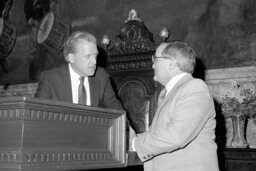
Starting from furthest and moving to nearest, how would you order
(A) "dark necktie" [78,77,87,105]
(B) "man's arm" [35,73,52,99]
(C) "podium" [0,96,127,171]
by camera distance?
(A) "dark necktie" [78,77,87,105]
(B) "man's arm" [35,73,52,99]
(C) "podium" [0,96,127,171]

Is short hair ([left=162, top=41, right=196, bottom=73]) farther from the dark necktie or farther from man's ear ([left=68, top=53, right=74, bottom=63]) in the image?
man's ear ([left=68, top=53, right=74, bottom=63])

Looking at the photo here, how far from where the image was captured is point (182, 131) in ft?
8.50

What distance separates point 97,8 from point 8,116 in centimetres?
529

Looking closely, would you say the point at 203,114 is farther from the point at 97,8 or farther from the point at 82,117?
the point at 97,8

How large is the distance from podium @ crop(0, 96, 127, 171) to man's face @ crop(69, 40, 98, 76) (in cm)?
80

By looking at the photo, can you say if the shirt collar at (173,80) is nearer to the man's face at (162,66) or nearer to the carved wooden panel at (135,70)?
the man's face at (162,66)

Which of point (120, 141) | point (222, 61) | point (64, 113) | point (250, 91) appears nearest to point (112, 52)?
point (222, 61)

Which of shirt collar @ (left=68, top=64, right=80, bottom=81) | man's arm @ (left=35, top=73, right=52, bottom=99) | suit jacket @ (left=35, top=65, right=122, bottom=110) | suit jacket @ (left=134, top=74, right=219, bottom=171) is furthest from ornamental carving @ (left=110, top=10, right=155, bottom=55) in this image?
suit jacket @ (left=134, top=74, right=219, bottom=171)

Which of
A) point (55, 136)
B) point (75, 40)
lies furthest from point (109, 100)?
point (55, 136)

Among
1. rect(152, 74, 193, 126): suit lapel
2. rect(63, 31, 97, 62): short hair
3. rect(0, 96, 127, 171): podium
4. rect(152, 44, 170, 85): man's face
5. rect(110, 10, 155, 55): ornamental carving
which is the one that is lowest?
rect(0, 96, 127, 171): podium

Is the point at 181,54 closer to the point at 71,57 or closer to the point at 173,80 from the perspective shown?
the point at 173,80

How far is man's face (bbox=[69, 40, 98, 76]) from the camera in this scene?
134 inches

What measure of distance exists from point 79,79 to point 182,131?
3.88 ft

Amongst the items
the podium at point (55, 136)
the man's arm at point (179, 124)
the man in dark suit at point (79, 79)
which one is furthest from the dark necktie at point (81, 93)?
the man's arm at point (179, 124)
